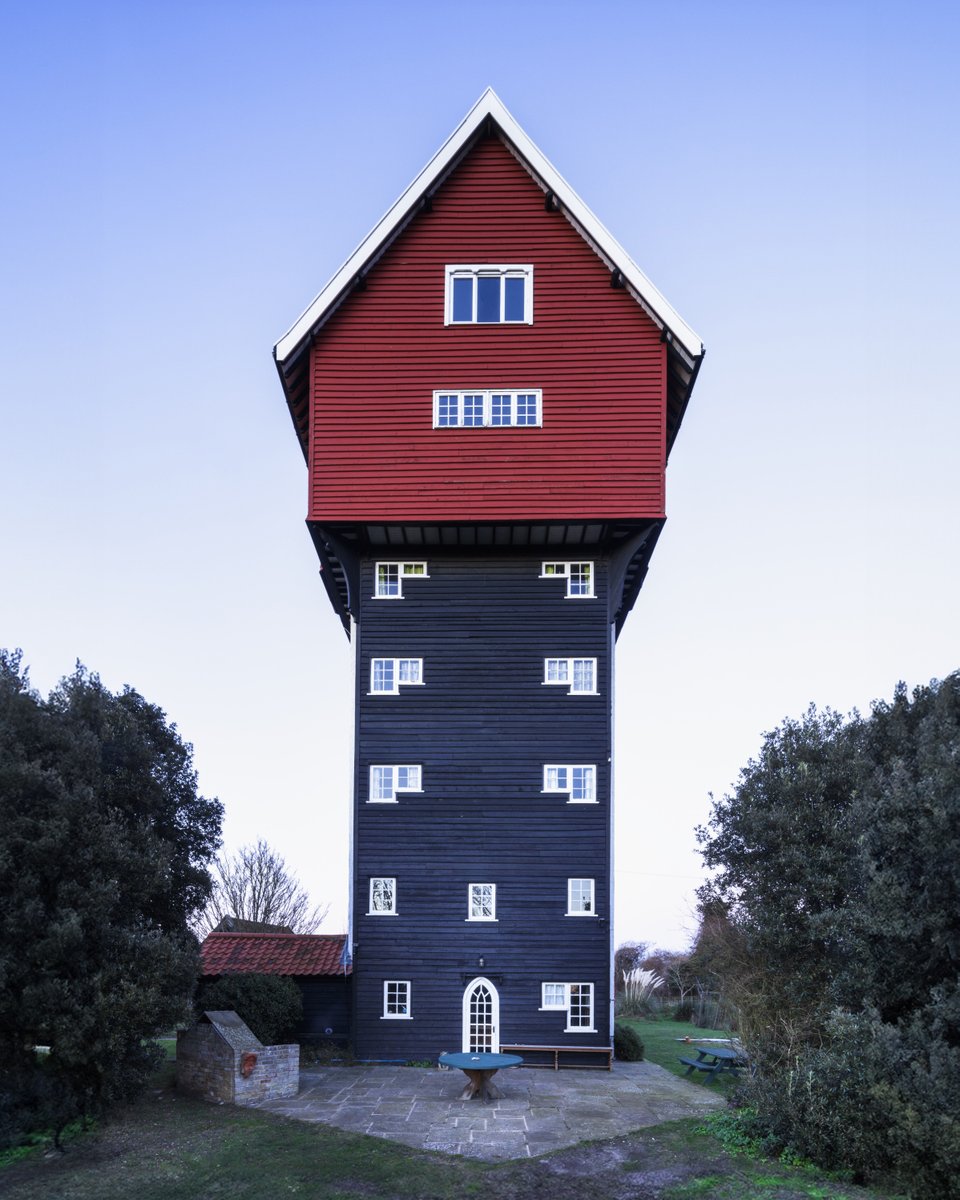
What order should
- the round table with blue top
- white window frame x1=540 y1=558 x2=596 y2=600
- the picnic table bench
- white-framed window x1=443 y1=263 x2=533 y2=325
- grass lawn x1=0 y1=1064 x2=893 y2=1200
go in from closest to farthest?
grass lawn x1=0 y1=1064 x2=893 y2=1200
the round table with blue top
the picnic table bench
white-framed window x1=443 y1=263 x2=533 y2=325
white window frame x1=540 y1=558 x2=596 y2=600

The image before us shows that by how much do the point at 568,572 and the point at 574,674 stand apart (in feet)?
8.62

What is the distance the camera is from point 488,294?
2748 cm

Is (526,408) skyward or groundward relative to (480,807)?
skyward

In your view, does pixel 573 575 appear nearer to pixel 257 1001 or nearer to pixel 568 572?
pixel 568 572

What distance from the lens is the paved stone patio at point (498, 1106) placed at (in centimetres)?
1825

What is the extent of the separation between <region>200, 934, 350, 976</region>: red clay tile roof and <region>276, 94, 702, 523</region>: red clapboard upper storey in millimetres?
11413

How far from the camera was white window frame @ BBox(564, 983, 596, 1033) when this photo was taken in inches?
1033

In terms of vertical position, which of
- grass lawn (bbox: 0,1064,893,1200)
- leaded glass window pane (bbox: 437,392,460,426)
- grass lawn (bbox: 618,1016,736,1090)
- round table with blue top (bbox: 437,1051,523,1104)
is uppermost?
leaded glass window pane (bbox: 437,392,460,426)

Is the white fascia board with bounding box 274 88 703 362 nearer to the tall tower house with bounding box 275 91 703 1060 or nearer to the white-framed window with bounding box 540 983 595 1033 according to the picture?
the tall tower house with bounding box 275 91 703 1060

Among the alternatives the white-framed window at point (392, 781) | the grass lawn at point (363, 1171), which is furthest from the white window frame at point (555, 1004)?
the grass lawn at point (363, 1171)

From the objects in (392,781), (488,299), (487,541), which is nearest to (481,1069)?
(392,781)

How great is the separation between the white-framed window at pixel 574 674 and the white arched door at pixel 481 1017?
7.40 meters

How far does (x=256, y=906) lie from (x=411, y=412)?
1572 inches

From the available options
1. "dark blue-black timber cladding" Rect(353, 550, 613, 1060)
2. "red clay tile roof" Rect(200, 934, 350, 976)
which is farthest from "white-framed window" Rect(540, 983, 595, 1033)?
"red clay tile roof" Rect(200, 934, 350, 976)
